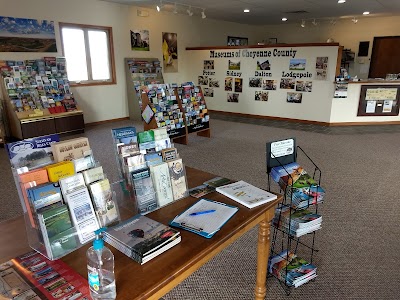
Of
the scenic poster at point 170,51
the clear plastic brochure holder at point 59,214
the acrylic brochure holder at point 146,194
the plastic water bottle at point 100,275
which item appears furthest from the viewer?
the scenic poster at point 170,51

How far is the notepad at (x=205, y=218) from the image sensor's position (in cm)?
129

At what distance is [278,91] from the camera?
7.46 m

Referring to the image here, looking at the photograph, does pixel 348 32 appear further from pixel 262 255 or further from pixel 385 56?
pixel 262 255

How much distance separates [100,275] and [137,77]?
22.9 ft

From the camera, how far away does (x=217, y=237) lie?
125 centimetres

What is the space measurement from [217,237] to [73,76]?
21.1ft

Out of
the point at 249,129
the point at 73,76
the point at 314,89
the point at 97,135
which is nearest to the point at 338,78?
the point at 314,89

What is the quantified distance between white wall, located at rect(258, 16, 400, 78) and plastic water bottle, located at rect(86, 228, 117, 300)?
1117 centimetres

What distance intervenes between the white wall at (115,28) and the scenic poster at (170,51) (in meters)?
0.14

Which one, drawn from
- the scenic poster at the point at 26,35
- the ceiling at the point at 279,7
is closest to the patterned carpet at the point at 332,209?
the scenic poster at the point at 26,35

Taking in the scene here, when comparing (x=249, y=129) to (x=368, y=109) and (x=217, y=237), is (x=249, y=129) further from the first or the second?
(x=217, y=237)

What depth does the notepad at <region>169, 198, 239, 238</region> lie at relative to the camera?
1.29 m

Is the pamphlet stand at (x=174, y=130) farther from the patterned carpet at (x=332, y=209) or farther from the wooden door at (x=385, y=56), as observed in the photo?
the wooden door at (x=385, y=56)

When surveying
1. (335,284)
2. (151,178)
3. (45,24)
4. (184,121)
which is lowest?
(335,284)
